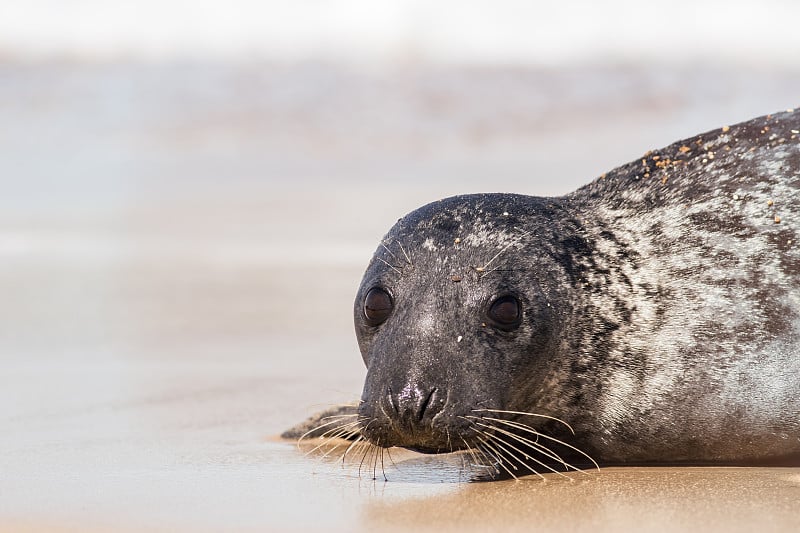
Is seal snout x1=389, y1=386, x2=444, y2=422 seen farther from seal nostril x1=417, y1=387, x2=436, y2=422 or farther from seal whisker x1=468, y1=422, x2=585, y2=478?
seal whisker x1=468, y1=422, x2=585, y2=478

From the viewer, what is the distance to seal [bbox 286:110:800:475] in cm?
504

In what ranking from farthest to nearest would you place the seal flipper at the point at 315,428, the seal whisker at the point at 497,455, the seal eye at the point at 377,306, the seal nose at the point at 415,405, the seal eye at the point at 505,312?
the seal flipper at the point at 315,428
the seal eye at the point at 377,306
the seal eye at the point at 505,312
the seal whisker at the point at 497,455
the seal nose at the point at 415,405

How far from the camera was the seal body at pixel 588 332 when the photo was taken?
503cm

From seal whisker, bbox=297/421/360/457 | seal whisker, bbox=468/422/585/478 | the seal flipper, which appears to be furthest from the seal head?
the seal flipper

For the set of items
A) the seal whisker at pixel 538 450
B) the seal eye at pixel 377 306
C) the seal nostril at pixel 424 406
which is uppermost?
the seal eye at pixel 377 306

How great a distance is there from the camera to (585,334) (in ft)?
17.9

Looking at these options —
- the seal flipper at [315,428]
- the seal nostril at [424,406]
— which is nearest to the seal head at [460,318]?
the seal nostril at [424,406]

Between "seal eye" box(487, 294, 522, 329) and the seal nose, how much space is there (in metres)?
0.47

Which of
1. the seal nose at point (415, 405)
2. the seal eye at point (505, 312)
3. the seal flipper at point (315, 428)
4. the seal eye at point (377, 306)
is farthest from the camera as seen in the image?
the seal flipper at point (315, 428)

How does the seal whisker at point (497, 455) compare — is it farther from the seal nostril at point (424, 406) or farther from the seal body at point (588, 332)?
the seal nostril at point (424, 406)

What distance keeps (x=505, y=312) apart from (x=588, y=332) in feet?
1.52

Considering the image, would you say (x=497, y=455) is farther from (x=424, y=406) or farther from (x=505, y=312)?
(x=505, y=312)

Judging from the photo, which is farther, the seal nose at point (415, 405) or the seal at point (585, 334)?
the seal at point (585, 334)

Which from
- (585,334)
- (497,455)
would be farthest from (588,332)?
(497,455)
